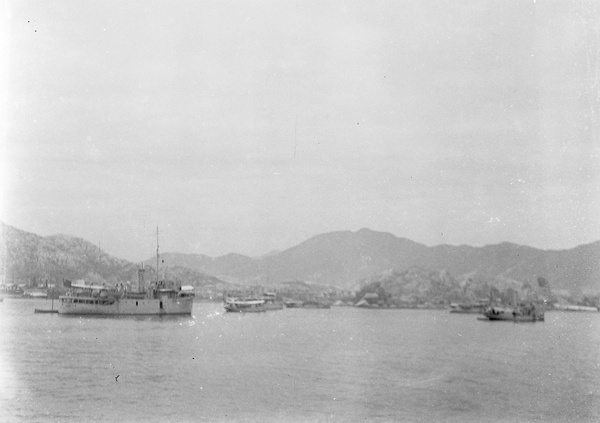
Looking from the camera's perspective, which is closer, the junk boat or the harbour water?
the harbour water

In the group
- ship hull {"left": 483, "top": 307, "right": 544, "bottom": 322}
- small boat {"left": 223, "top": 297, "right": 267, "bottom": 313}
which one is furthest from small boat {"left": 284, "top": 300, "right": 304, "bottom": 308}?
ship hull {"left": 483, "top": 307, "right": 544, "bottom": 322}

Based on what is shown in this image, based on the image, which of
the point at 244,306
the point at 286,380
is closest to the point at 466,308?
the point at 244,306

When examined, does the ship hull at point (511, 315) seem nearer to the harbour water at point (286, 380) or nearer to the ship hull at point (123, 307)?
the harbour water at point (286, 380)

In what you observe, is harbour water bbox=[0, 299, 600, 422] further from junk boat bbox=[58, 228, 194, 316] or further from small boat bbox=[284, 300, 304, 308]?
small boat bbox=[284, 300, 304, 308]

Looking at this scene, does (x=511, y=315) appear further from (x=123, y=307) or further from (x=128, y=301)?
(x=123, y=307)

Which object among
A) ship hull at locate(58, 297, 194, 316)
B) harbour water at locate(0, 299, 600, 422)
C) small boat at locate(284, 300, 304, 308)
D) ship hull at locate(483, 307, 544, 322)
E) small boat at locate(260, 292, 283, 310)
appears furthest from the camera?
small boat at locate(284, 300, 304, 308)

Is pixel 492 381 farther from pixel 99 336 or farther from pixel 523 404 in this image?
pixel 99 336

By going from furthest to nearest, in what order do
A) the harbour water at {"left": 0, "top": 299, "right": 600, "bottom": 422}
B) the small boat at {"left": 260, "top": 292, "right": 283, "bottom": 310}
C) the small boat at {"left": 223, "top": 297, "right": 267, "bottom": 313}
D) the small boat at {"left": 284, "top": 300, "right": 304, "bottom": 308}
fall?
the small boat at {"left": 284, "top": 300, "right": 304, "bottom": 308}, the small boat at {"left": 260, "top": 292, "right": 283, "bottom": 310}, the small boat at {"left": 223, "top": 297, "right": 267, "bottom": 313}, the harbour water at {"left": 0, "top": 299, "right": 600, "bottom": 422}
